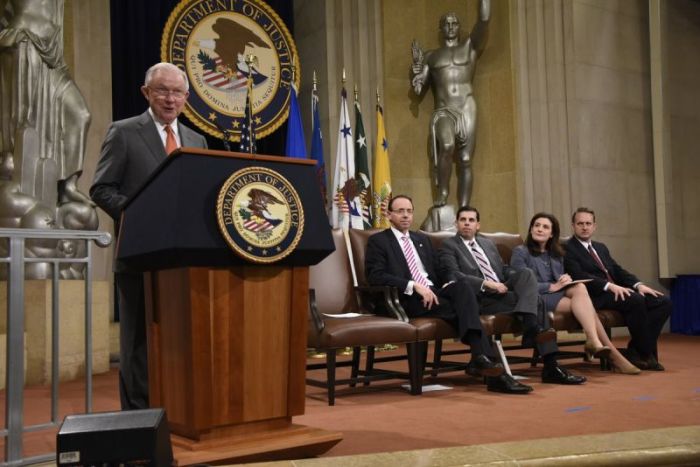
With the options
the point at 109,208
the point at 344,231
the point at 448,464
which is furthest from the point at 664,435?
the point at 344,231

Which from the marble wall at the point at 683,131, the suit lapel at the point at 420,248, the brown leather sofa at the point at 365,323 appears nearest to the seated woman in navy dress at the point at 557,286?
the brown leather sofa at the point at 365,323

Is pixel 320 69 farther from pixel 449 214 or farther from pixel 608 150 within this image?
pixel 608 150

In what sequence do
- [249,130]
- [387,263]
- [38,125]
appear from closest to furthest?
[249,130] < [387,263] < [38,125]

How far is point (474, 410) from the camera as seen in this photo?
3.82 m

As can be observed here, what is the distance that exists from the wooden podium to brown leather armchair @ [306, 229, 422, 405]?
5.08 ft

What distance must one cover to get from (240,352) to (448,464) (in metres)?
0.69

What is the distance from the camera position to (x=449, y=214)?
8680 millimetres

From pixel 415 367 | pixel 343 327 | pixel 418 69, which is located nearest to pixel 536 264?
pixel 415 367

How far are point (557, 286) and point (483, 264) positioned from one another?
0.50 meters

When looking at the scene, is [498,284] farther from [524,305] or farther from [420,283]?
[420,283]

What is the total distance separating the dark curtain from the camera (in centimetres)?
797

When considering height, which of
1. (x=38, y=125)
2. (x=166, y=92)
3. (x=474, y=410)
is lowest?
(x=474, y=410)

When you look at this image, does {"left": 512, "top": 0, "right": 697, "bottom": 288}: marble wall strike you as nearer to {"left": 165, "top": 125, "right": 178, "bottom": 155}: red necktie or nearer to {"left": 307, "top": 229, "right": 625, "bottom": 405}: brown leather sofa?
{"left": 307, "top": 229, "right": 625, "bottom": 405}: brown leather sofa

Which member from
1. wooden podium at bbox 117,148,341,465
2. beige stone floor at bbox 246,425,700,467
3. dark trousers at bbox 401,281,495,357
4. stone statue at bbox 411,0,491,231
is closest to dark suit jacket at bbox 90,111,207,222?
wooden podium at bbox 117,148,341,465
